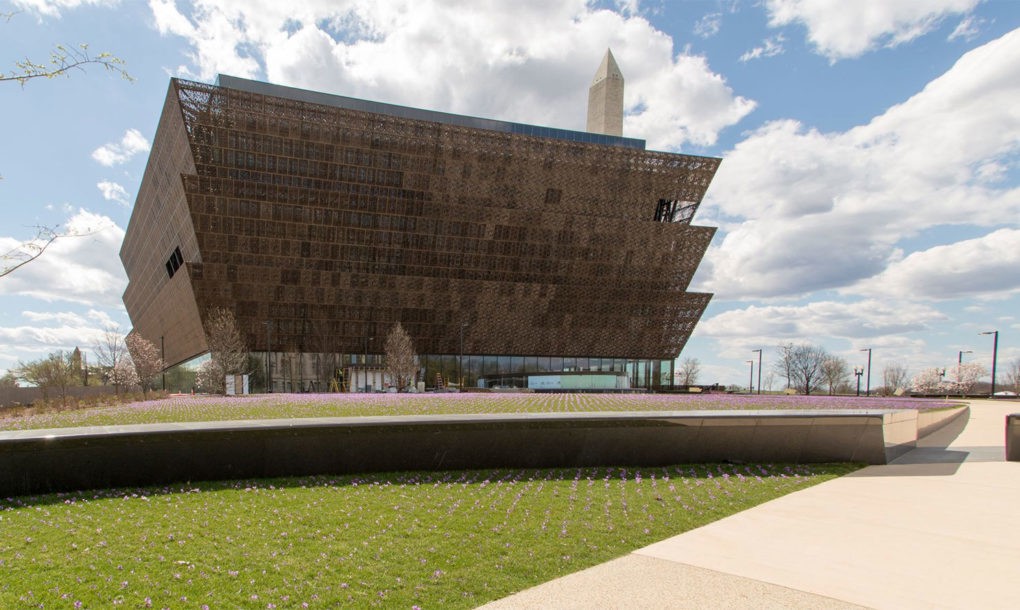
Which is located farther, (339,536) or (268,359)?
(268,359)

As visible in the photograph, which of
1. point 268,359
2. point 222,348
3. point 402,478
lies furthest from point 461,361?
point 402,478

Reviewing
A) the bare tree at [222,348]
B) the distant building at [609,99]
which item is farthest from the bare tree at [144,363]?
the distant building at [609,99]

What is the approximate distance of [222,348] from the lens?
5994 cm

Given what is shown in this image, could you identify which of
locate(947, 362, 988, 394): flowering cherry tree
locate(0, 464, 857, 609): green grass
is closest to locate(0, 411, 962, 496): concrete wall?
locate(0, 464, 857, 609): green grass

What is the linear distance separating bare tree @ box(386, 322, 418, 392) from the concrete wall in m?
54.8

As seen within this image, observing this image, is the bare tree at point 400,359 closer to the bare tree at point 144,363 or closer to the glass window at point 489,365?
the glass window at point 489,365

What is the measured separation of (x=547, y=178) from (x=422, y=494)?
67.5 m

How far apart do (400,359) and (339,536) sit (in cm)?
5991

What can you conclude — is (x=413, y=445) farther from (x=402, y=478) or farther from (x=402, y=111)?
(x=402, y=111)

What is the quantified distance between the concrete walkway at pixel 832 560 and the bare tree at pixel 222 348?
5976cm

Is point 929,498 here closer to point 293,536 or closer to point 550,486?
point 550,486

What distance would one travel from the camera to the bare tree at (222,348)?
196 feet

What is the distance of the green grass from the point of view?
5594 mm

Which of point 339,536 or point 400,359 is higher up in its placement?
point 339,536
